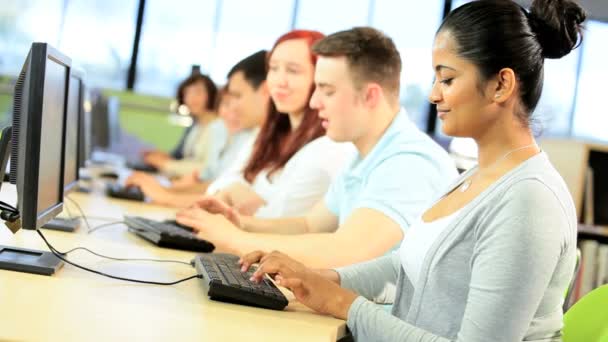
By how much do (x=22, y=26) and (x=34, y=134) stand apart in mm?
7937

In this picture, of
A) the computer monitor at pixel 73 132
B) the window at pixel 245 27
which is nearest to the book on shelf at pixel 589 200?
the computer monitor at pixel 73 132

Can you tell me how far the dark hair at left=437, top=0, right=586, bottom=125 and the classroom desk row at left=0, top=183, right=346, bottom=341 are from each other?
557 mm

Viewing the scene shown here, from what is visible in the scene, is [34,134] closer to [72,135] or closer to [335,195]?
[72,135]

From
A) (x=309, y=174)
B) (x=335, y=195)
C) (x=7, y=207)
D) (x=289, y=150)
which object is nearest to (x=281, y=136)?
(x=289, y=150)

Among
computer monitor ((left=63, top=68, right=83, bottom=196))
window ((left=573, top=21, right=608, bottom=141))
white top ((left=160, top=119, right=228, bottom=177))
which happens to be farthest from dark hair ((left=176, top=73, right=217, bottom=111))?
window ((left=573, top=21, right=608, bottom=141))

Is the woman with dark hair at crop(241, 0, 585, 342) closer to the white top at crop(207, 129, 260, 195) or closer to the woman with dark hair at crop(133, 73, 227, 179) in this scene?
the white top at crop(207, 129, 260, 195)

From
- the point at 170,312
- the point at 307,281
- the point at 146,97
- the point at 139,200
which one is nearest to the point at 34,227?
the point at 170,312

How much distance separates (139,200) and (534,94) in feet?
7.52

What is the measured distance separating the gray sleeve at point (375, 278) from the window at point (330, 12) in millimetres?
7049

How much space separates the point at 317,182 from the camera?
9.33ft

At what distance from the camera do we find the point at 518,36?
1.47 metres

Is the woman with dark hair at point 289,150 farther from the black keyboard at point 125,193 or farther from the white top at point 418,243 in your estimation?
the white top at point 418,243

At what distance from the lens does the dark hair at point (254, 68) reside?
13.3 ft

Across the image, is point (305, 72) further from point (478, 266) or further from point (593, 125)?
point (593, 125)
